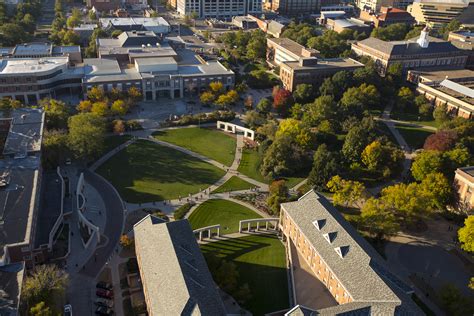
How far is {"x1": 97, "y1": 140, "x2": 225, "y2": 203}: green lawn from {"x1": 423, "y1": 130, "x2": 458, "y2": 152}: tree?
4563 cm

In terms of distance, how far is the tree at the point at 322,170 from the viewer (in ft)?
262

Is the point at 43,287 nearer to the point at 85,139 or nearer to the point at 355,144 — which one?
the point at 85,139

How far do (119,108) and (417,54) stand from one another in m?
101

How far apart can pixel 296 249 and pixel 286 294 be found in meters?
8.29

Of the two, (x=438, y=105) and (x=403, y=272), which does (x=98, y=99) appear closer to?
(x=403, y=272)

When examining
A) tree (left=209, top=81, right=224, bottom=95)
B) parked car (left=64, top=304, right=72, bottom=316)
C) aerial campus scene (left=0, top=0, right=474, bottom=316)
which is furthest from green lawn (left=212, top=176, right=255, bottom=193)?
tree (left=209, top=81, right=224, bottom=95)

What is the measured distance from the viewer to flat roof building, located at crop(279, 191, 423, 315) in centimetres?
4588

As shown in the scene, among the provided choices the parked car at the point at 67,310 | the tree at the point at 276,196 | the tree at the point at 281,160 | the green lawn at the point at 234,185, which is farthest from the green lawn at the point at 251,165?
the parked car at the point at 67,310

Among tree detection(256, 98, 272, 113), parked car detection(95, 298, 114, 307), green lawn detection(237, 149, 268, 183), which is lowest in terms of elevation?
parked car detection(95, 298, 114, 307)

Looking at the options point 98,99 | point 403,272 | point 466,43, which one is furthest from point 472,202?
point 466,43

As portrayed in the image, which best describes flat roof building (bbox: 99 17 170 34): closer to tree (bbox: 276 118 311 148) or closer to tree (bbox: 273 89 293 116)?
tree (bbox: 273 89 293 116)

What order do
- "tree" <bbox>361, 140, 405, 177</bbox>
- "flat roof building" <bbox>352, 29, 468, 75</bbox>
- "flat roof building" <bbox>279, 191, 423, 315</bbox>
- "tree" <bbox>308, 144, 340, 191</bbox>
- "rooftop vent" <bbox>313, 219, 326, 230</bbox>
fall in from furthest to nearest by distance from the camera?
"flat roof building" <bbox>352, 29, 468, 75</bbox> < "tree" <bbox>361, 140, 405, 177</bbox> < "tree" <bbox>308, 144, 340, 191</bbox> < "rooftop vent" <bbox>313, 219, 326, 230</bbox> < "flat roof building" <bbox>279, 191, 423, 315</bbox>

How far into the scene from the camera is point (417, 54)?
5487 inches

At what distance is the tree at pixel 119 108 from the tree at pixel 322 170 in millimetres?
51817
